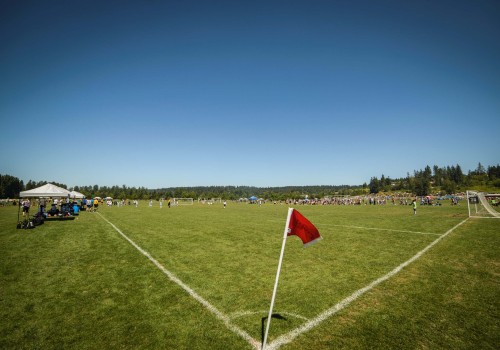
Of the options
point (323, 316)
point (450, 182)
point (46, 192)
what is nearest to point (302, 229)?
point (323, 316)

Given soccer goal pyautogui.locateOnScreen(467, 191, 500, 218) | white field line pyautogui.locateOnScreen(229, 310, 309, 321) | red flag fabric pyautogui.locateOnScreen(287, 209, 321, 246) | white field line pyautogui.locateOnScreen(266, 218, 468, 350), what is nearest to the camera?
white field line pyautogui.locateOnScreen(266, 218, 468, 350)

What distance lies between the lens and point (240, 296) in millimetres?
6449

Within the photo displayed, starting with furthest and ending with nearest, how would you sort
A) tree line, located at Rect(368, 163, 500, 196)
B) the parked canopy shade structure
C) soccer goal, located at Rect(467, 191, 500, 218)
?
tree line, located at Rect(368, 163, 500, 196) < soccer goal, located at Rect(467, 191, 500, 218) < the parked canopy shade structure

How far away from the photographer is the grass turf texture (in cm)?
461

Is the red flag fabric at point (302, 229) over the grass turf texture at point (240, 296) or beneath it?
over

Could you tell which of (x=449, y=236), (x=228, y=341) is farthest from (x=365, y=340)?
(x=449, y=236)

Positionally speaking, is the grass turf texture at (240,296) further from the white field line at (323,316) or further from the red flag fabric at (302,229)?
the red flag fabric at (302,229)

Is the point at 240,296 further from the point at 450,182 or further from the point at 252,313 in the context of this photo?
the point at 450,182

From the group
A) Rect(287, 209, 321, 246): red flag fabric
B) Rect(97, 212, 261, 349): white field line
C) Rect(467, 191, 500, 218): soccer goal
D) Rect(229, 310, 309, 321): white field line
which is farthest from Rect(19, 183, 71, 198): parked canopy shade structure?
Rect(467, 191, 500, 218): soccer goal

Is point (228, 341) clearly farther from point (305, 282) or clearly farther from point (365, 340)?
point (305, 282)

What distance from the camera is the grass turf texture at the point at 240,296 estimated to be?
461cm

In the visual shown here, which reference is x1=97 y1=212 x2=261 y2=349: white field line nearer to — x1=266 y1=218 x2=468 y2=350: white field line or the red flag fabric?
x1=266 y1=218 x2=468 y2=350: white field line

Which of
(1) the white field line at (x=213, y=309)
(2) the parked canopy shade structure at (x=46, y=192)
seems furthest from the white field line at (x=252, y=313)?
(2) the parked canopy shade structure at (x=46, y=192)

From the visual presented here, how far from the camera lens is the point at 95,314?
551 cm
